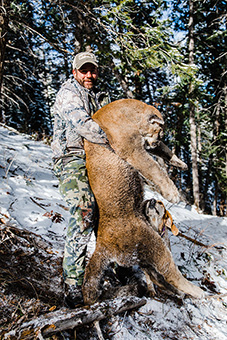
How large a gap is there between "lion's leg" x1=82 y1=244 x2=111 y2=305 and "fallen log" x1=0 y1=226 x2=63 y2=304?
333 mm

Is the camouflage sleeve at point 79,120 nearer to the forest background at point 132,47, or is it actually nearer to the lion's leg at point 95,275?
the lion's leg at point 95,275

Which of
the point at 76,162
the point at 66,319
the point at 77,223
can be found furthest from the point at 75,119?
the point at 66,319

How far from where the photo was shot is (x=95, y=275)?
1836 millimetres

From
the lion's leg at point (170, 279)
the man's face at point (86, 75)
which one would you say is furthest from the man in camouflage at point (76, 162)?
the lion's leg at point (170, 279)

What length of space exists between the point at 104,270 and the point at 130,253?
11.2 inches

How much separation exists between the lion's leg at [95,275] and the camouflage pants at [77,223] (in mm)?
61

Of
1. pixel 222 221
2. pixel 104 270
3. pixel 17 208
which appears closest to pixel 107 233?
pixel 104 270

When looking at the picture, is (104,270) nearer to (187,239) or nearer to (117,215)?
(117,215)

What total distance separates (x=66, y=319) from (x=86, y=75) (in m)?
2.06

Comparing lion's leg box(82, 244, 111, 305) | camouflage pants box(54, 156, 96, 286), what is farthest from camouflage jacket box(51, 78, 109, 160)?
lion's leg box(82, 244, 111, 305)

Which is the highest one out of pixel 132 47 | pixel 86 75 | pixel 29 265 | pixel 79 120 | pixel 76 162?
pixel 132 47

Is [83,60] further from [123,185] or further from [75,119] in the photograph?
[123,185]

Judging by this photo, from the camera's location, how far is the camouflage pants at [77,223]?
5.90ft

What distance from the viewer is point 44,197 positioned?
3.77 meters
